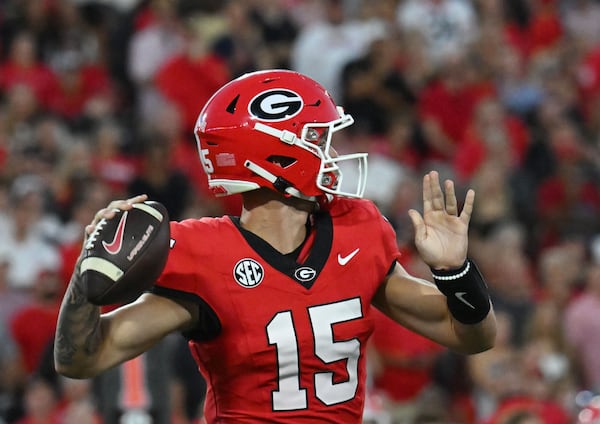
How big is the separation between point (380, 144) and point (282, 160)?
258 inches

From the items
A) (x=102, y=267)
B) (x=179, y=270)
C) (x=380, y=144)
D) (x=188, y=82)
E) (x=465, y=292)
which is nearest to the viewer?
(x=102, y=267)

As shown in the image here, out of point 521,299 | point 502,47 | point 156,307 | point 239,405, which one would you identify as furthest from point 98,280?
point 502,47

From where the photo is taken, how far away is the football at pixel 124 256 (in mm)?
3283

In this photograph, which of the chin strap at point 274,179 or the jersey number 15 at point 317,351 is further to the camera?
the chin strap at point 274,179

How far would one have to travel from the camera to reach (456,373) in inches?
306

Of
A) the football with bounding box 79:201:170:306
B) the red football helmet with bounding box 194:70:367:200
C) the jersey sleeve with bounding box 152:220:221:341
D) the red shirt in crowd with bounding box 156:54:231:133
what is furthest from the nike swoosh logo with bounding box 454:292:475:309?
the red shirt in crowd with bounding box 156:54:231:133

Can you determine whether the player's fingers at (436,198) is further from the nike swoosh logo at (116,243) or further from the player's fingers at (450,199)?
the nike swoosh logo at (116,243)

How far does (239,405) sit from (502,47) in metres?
8.11

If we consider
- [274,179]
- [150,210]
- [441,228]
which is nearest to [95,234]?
[150,210]

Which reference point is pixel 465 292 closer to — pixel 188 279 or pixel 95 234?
pixel 188 279

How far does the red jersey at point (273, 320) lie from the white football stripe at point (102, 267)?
0.83 feet

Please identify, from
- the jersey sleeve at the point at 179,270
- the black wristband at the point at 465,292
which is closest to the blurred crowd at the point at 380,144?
the black wristband at the point at 465,292

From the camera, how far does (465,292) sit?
12.0 ft

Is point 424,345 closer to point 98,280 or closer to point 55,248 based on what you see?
point 55,248
